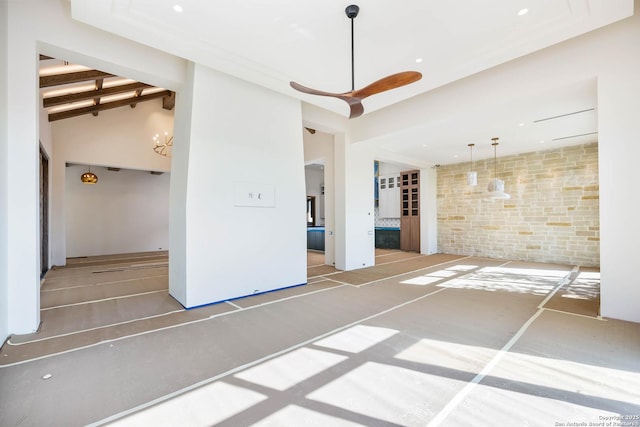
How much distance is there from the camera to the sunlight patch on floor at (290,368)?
2.14m

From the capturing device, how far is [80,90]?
597 centimetres

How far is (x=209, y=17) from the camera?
2979 millimetres

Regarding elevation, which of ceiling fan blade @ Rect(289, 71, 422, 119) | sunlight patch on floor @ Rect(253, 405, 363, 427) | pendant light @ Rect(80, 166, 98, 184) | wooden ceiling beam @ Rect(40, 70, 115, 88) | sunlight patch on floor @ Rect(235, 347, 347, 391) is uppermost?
wooden ceiling beam @ Rect(40, 70, 115, 88)

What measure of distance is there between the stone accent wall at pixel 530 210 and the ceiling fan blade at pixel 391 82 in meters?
6.73

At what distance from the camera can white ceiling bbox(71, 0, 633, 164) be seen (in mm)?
2836

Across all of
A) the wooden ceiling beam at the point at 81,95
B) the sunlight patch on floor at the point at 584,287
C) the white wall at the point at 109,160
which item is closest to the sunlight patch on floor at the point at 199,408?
the sunlight patch on floor at the point at 584,287

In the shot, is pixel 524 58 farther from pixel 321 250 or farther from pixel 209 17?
pixel 321 250

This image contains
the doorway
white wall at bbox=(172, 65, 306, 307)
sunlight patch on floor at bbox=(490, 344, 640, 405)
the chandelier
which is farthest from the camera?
the chandelier

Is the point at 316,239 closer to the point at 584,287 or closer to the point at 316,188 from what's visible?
the point at 316,188

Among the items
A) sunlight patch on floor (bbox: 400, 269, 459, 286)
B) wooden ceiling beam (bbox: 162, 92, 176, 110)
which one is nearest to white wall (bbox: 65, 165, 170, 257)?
wooden ceiling beam (bbox: 162, 92, 176, 110)

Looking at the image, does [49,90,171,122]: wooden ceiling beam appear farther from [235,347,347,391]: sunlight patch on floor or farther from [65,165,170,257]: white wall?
[235,347,347,391]: sunlight patch on floor

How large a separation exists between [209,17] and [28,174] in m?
2.64

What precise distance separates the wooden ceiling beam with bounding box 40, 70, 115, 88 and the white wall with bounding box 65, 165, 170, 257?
5.06 m

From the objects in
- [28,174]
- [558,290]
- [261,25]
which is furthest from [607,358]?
[28,174]
